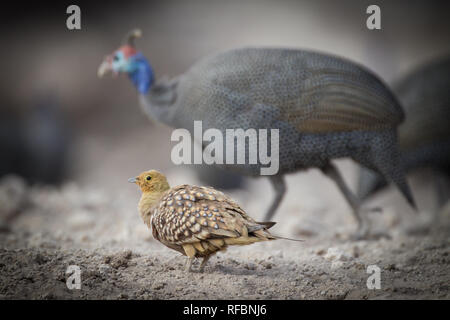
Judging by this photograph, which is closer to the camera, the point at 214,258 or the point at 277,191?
the point at 214,258

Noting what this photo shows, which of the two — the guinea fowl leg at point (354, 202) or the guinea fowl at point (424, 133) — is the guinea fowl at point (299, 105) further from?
the guinea fowl at point (424, 133)

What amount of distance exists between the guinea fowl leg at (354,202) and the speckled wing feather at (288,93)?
1.65ft

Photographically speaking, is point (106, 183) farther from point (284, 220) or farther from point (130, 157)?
point (284, 220)

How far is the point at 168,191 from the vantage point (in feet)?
8.14

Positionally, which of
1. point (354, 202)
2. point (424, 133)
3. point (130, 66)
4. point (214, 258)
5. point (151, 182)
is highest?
point (130, 66)

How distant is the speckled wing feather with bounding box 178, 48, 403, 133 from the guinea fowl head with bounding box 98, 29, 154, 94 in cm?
50

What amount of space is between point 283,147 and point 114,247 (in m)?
1.19

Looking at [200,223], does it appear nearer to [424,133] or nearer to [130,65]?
[130,65]

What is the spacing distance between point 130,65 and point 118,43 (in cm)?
437

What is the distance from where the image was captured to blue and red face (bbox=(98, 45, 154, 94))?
11.9 feet

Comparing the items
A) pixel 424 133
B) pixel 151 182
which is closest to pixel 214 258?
pixel 151 182

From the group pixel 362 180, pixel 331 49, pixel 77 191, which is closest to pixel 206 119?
pixel 362 180

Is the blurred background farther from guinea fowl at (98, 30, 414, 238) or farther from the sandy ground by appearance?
guinea fowl at (98, 30, 414, 238)

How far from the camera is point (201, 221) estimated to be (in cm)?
229
